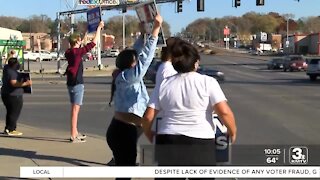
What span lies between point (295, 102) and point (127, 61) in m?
12.5

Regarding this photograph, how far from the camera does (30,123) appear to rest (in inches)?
494

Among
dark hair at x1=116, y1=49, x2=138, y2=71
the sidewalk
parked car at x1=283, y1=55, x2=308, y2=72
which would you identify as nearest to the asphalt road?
the sidewalk

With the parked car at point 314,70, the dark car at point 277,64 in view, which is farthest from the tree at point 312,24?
the parked car at point 314,70

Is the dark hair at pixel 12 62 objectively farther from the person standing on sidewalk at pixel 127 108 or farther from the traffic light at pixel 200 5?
the traffic light at pixel 200 5

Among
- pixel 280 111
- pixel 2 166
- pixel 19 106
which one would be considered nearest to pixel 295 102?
pixel 280 111

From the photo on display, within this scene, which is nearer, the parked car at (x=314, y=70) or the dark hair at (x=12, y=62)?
the dark hair at (x=12, y=62)

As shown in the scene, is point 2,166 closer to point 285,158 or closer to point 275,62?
point 285,158

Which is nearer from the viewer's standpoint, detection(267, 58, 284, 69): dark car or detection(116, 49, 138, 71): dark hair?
detection(116, 49, 138, 71): dark hair

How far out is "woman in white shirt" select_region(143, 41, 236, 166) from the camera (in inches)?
167

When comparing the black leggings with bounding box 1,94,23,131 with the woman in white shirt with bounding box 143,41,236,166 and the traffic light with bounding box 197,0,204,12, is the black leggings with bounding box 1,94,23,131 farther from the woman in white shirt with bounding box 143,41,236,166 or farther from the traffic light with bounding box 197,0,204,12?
the traffic light with bounding box 197,0,204,12

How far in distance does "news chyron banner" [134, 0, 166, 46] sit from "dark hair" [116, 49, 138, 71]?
0.97ft

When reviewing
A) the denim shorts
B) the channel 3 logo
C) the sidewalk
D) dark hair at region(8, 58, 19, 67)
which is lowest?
the sidewalk

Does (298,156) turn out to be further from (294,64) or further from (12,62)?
(294,64)

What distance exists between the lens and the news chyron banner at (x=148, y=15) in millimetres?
5834
